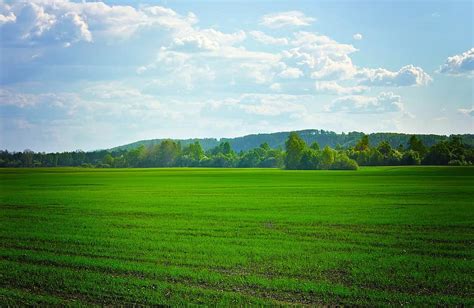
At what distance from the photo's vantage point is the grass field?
1636 centimetres

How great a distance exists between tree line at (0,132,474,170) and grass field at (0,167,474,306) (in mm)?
60580

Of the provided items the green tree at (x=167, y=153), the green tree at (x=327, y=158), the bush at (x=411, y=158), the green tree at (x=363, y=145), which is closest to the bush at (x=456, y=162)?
the bush at (x=411, y=158)

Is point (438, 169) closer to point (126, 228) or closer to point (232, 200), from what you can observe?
point (232, 200)

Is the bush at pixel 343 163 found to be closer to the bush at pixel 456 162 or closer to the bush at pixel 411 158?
the bush at pixel 411 158

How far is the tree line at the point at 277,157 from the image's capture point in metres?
99.5

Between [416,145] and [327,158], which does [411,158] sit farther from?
[327,158]

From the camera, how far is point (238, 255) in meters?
21.8

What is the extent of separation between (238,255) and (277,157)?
142803 mm

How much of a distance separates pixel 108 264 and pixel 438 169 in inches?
3449

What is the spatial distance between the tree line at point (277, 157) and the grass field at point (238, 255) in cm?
6058

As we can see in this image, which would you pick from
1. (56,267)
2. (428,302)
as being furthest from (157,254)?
(428,302)

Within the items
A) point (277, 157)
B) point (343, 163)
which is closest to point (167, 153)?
point (277, 157)

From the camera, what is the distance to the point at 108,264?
1998 centimetres

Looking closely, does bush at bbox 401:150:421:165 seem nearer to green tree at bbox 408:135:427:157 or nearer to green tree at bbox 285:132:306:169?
green tree at bbox 408:135:427:157
